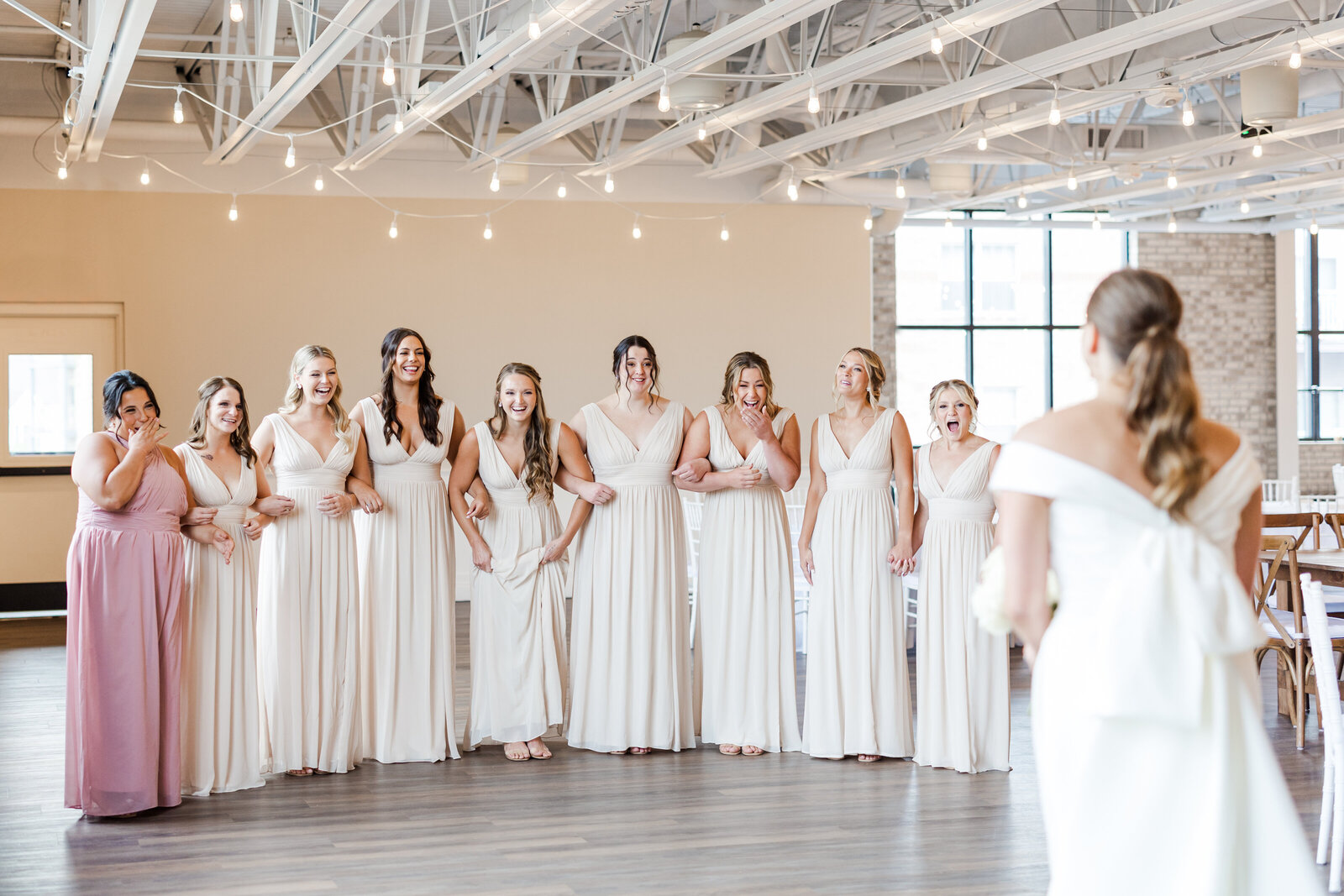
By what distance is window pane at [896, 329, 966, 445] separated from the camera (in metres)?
15.9

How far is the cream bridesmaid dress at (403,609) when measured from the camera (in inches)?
233

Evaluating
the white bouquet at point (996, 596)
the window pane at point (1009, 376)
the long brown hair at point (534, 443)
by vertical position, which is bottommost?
the white bouquet at point (996, 596)

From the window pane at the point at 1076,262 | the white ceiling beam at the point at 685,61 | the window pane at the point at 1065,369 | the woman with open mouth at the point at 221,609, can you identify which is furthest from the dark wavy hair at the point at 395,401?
the window pane at the point at 1076,262

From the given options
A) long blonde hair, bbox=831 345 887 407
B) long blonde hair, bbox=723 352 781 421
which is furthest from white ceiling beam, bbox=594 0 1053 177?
long blonde hair, bbox=723 352 781 421

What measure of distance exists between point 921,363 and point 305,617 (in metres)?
11.3

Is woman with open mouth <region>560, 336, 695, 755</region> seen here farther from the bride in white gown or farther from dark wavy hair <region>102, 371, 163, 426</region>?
the bride in white gown

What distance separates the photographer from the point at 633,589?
6.07 m

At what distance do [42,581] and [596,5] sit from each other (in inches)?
299

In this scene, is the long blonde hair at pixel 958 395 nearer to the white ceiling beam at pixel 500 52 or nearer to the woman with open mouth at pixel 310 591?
the white ceiling beam at pixel 500 52

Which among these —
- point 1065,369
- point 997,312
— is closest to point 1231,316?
point 1065,369

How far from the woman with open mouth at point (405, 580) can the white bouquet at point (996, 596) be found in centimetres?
363

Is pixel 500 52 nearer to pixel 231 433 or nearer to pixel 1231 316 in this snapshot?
pixel 231 433

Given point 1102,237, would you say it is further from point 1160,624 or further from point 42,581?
point 1160,624

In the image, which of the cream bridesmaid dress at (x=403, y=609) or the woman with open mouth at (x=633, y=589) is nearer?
the cream bridesmaid dress at (x=403, y=609)
